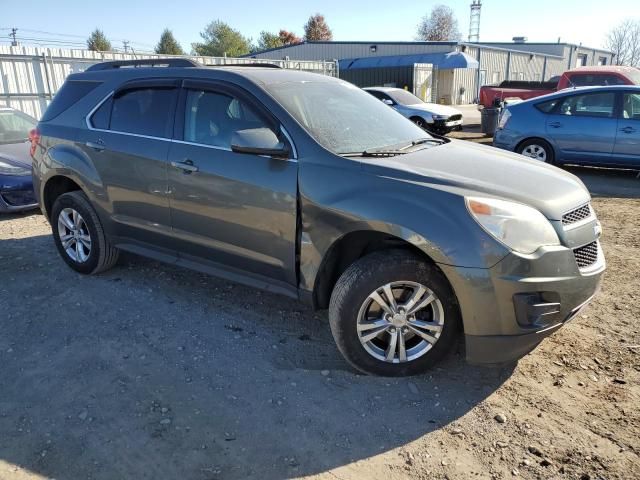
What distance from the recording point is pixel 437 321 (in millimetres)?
3059

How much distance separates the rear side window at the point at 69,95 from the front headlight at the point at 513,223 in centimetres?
360

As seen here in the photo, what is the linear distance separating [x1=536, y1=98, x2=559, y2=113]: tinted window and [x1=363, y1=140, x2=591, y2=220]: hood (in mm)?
6453

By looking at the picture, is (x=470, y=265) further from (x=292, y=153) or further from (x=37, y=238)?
(x=37, y=238)

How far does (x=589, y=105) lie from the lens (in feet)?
29.7

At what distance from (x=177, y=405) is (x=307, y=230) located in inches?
50.9

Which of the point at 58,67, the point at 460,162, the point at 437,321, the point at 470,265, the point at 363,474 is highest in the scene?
the point at 58,67

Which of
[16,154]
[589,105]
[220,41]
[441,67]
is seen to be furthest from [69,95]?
[220,41]

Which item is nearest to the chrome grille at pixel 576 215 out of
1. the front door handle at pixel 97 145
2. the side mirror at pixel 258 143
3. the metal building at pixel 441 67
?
the side mirror at pixel 258 143

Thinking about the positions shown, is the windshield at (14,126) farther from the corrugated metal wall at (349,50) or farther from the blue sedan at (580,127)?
the corrugated metal wall at (349,50)

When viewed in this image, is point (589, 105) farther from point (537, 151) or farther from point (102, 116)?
point (102, 116)

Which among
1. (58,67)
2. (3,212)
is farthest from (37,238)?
(58,67)

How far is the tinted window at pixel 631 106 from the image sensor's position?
28.4ft

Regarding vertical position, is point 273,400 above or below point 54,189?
below

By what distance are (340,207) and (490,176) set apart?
3.12 ft
